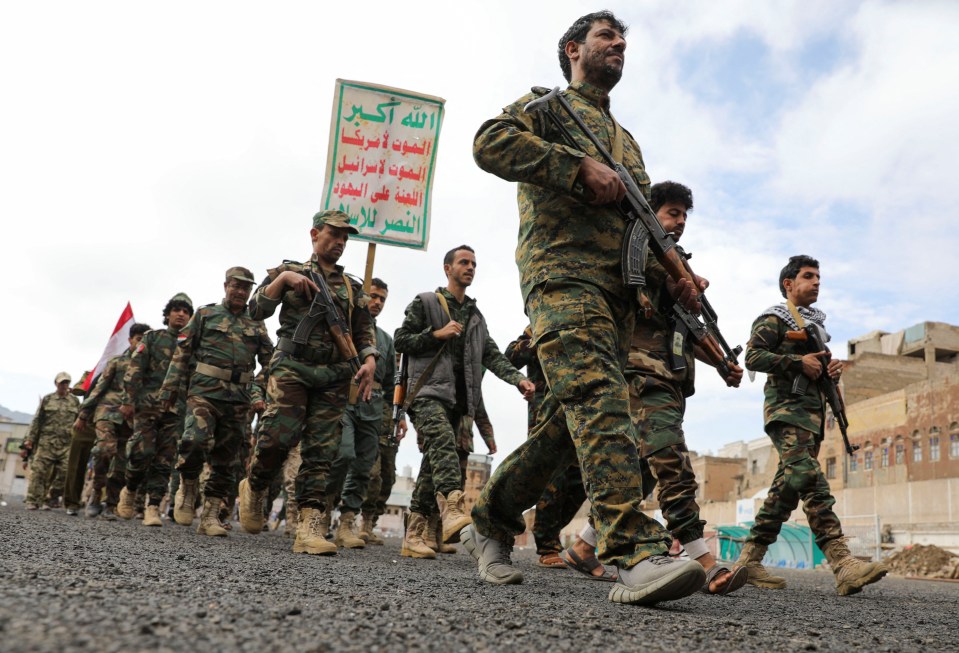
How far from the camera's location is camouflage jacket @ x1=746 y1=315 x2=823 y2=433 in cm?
535

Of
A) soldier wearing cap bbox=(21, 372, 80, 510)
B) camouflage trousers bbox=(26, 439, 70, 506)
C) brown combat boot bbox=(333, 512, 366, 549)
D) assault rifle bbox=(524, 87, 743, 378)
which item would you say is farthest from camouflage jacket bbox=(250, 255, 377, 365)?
soldier wearing cap bbox=(21, 372, 80, 510)

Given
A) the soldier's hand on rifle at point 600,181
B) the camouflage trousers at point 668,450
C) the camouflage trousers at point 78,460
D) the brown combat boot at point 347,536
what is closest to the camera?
the soldier's hand on rifle at point 600,181

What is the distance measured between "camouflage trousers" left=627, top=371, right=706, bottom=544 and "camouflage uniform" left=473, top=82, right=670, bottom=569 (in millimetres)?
1348

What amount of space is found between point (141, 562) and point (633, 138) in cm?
290

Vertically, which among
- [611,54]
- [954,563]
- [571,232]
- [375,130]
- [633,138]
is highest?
[375,130]

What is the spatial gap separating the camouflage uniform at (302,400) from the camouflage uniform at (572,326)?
79.1 inches

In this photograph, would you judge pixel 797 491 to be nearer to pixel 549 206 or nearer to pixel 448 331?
pixel 448 331

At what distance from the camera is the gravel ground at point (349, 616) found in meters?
1.50

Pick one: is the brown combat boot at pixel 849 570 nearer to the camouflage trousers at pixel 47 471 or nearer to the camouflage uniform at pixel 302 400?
the camouflage uniform at pixel 302 400

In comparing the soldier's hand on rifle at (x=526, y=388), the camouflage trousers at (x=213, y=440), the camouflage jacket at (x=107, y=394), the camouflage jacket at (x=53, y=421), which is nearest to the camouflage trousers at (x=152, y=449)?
the camouflage trousers at (x=213, y=440)

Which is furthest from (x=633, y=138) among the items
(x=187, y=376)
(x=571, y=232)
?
(x=187, y=376)

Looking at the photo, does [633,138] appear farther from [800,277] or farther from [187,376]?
[187,376]

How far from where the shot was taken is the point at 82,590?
6.46 ft

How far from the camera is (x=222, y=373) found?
6941 mm
